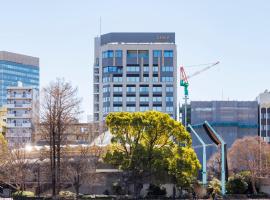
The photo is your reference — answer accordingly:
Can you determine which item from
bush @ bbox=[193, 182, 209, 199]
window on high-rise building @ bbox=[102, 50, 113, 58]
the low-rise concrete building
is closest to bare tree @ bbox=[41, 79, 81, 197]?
bush @ bbox=[193, 182, 209, 199]

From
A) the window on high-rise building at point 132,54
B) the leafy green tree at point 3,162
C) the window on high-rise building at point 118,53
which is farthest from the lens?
the window on high-rise building at point 132,54

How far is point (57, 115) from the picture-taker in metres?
72.1

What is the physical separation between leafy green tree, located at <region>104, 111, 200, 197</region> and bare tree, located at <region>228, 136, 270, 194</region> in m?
20.6

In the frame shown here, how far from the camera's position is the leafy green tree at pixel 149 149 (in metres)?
72.0

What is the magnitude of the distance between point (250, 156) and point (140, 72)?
82.6 meters

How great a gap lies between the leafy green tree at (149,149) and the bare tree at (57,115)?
16.3ft

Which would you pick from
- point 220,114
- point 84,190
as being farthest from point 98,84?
point 84,190

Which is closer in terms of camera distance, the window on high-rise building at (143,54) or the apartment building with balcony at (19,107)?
the apartment building with balcony at (19,107)

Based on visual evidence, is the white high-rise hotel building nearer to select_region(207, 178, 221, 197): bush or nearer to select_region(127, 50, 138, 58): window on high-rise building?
select_region(127, 50, 138, 58): window on high-rise building

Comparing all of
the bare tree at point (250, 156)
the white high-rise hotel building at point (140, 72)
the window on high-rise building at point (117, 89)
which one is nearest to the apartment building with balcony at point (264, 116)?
the white high-rise hotel building at point (140, 72)

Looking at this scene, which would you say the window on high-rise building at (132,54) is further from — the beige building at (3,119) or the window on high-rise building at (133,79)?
the beige building at (3,119)

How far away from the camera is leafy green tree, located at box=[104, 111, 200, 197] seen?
72.0 meters

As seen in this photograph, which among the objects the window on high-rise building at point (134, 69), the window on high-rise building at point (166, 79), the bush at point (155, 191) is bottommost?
the bush at point (155, 191)

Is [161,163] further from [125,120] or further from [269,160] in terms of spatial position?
[269,160]
